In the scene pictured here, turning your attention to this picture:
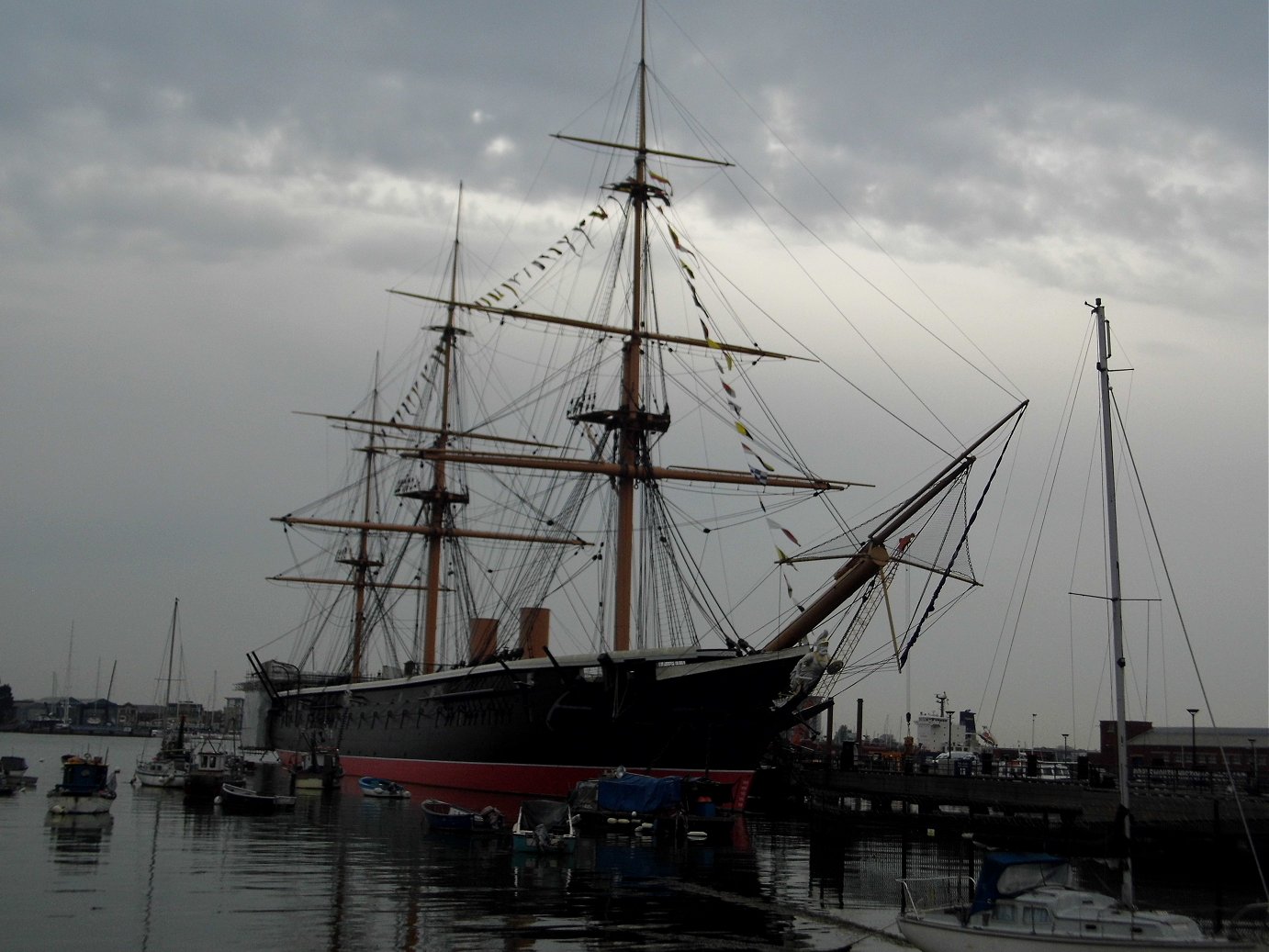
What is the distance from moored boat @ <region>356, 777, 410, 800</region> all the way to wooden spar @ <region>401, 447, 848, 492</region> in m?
14.6

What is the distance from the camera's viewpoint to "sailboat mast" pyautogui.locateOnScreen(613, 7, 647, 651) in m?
47.5

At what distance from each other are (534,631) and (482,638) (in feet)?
21.8

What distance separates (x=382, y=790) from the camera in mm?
54219

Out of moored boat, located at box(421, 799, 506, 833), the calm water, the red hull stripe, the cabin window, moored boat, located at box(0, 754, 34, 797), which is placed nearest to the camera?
the cabin window

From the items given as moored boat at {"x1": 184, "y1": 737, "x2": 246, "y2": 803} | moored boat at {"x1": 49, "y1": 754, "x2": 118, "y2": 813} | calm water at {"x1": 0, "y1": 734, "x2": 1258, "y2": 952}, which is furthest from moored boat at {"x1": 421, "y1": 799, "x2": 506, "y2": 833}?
moored boat at {"x1": 184, "y1": 737, "x2": 246, "y2": 803}

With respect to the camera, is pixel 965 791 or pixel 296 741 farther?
pixel 296 741

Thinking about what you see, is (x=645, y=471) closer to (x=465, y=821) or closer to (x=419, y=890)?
(x=465, y=821)

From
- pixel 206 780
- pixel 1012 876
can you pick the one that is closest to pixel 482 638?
pixel 206 780

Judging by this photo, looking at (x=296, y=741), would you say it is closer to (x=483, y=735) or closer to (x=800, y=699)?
(x=483, y=735)

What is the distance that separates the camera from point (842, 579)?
40.8 metres

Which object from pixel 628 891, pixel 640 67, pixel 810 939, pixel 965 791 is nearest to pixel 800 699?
pixel 965 791

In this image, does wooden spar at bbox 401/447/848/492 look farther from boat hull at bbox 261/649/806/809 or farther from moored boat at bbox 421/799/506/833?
moored boat at bbox 421/799/506/833

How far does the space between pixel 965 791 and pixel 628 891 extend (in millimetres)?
20974

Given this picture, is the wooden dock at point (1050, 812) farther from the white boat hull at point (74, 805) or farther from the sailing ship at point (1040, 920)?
the white boat hull at point (74, 805)
